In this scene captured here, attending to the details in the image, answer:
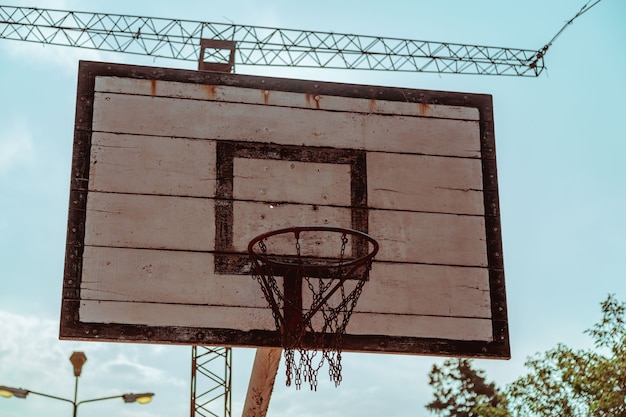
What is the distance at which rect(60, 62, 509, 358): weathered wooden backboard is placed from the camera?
23.2 ft

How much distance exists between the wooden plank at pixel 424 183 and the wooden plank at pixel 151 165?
1405mm

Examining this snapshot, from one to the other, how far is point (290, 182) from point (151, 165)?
3.76 feet

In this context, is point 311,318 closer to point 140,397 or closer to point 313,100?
point 313,100

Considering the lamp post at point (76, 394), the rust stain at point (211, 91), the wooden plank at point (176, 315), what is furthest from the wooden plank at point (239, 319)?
the lamp post at point (76, 394)

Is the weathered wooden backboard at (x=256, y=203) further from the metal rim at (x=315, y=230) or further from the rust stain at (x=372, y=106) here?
the metal rim at (x=315, y=230)

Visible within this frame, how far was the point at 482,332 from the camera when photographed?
7543 mm

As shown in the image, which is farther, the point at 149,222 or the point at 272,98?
the point at 272,98

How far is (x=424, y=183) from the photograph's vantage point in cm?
777

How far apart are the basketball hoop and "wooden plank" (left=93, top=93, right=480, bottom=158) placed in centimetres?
93

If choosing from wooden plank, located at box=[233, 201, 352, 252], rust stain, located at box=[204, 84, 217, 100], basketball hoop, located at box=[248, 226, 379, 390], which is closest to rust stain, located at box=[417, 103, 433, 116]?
wooden plank, located at box=[233, 201, 352, 252]

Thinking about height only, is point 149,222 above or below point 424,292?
above

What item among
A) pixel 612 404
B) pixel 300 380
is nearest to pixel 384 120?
pixel 300 380

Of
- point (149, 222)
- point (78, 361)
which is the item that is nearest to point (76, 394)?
point (78, 361)

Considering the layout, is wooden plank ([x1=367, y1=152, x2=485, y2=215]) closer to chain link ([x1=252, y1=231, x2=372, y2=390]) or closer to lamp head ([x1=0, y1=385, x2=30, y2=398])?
chain link ([x1=252, y1=231, x2=372, y2=390])
